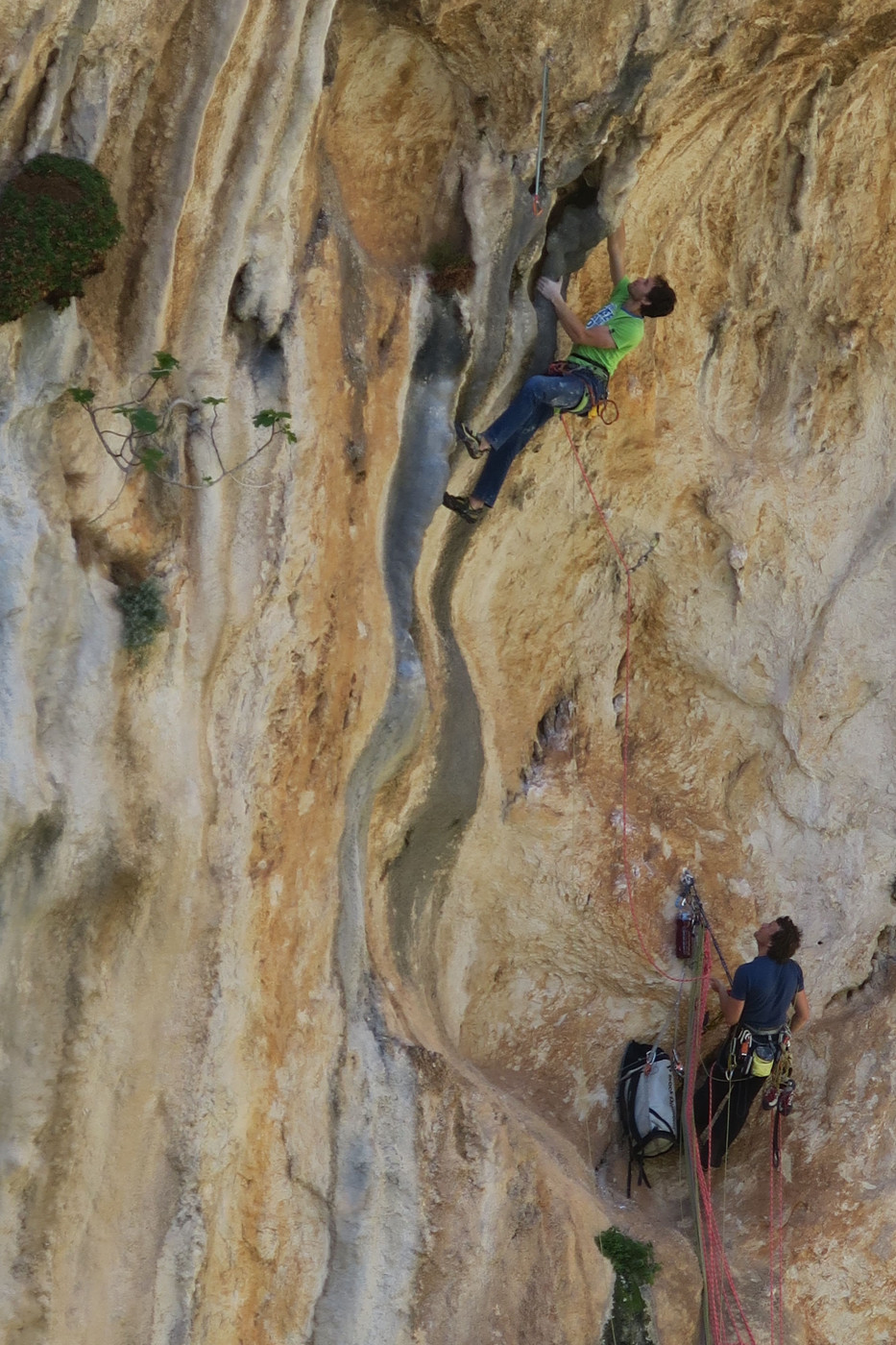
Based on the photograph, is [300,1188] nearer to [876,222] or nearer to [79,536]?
[79,536]

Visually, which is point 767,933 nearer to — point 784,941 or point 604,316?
point 784,941

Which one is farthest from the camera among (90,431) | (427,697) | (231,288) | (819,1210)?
(819,1210)

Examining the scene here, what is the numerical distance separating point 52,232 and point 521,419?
3583mm

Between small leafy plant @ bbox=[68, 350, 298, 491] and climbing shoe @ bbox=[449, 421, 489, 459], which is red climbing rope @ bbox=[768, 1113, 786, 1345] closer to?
climbing shoe @ bbox=[449, 421, 489, 459]

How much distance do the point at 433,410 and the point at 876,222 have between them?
4515mm

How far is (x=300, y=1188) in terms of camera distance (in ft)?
31.0

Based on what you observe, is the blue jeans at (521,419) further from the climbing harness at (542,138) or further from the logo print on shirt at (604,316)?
the climbing harness at (542,138)

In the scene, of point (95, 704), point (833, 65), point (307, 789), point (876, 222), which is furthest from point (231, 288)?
point (876, 222)

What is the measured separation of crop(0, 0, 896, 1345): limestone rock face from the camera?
7992 mm

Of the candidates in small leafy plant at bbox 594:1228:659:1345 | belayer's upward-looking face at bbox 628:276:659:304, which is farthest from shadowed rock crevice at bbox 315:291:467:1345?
small leafy plant at bbox 594:1228:659:1345

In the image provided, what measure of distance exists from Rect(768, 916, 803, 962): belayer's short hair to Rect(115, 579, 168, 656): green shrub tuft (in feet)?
17.9

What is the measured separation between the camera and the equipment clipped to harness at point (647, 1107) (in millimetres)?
11297

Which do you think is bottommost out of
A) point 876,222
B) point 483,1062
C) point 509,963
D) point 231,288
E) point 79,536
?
point 483,1062

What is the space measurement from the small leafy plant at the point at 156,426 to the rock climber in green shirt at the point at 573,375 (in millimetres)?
1688
